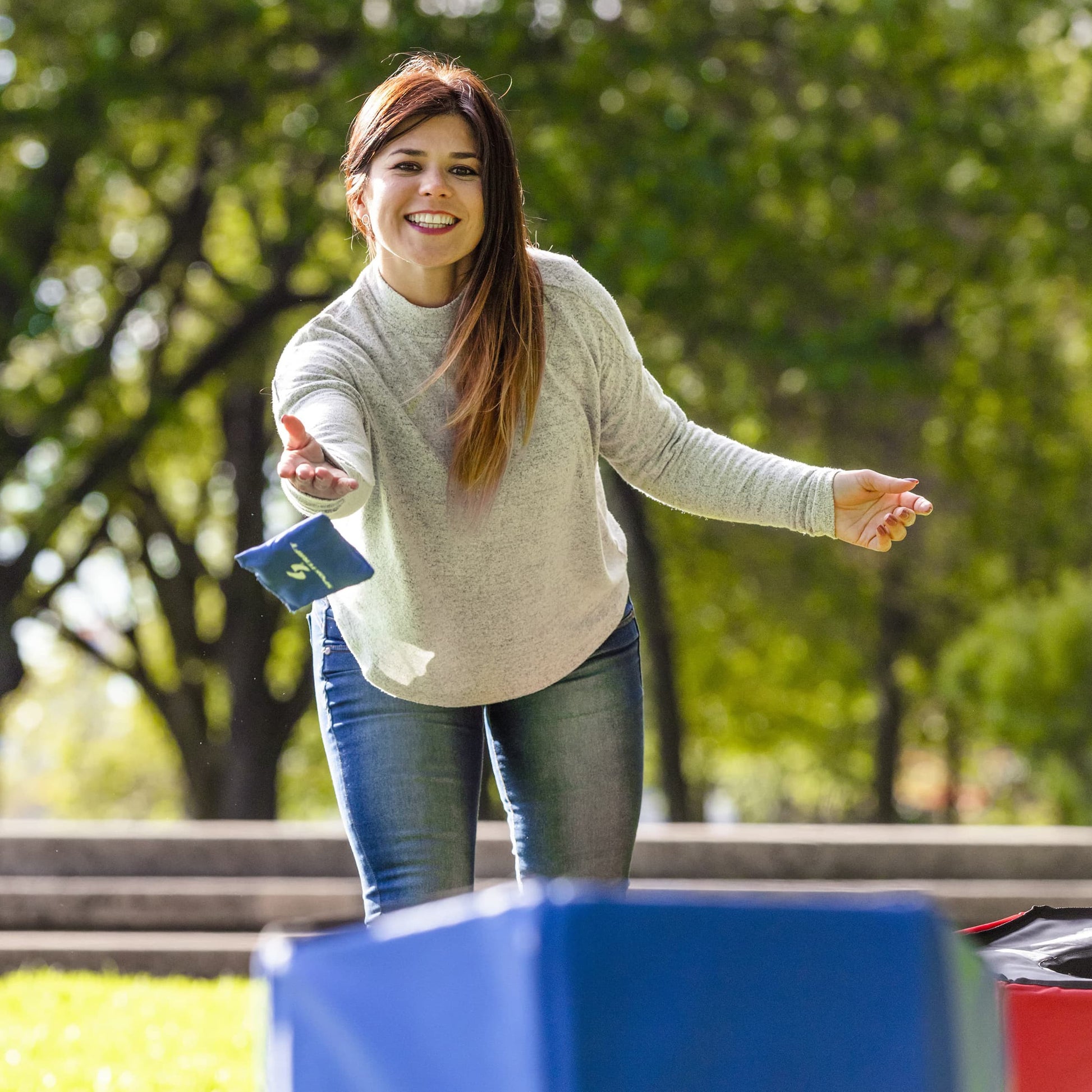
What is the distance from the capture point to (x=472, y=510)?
232cm

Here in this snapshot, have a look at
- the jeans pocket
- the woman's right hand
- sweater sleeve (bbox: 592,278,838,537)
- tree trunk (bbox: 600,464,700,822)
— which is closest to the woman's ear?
sweater sleeve (bbox: 592,278,838,537)

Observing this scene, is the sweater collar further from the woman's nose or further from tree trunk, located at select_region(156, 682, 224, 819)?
tree trunk, located at select_region(156, 682, 224, 819)

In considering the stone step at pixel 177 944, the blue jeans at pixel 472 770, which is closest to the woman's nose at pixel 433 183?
the blue jeans at pixel 472 770

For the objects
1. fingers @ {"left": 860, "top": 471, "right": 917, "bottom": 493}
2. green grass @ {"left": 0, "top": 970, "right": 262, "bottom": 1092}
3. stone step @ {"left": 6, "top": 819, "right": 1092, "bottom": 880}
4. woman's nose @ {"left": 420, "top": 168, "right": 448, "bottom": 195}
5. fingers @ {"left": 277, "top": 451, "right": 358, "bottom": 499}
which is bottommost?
green grass @ {"left": 0, "top": 970, "right": 262, "bottom": 1092}

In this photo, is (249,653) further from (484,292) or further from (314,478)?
(314,478)

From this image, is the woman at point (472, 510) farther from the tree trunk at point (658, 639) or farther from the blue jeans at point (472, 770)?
the tree trunk at point (658, 639)

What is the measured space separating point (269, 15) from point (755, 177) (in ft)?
10.6

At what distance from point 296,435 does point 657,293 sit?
25.1 ft

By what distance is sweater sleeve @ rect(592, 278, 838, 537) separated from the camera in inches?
96.7

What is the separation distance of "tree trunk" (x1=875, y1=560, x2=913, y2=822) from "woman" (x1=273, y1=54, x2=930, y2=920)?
12.7 metres

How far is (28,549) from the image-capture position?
1100 centimetres

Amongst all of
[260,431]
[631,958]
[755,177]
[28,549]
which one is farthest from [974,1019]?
[260,431]

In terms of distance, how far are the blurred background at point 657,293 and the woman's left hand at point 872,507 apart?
486 centimetres

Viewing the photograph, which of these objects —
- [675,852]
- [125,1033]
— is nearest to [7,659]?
[675,852]
